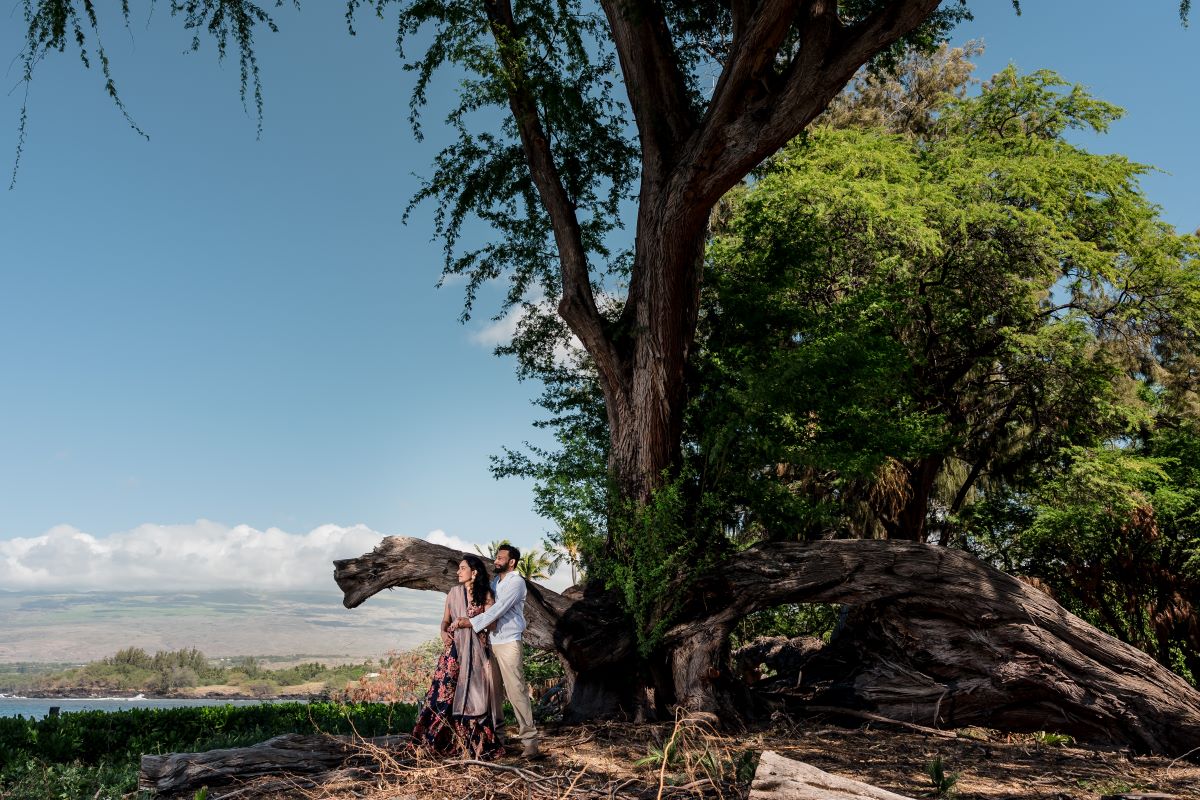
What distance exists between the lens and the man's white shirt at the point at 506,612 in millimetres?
7348

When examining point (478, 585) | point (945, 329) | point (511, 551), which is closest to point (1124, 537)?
point (945, 329)

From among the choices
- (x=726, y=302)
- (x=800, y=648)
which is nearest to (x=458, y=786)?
(x=800, y=648)

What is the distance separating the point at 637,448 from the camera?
413 inches

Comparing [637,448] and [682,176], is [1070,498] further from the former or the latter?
[682,176]

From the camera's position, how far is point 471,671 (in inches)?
287

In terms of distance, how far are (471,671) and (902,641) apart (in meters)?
5.82

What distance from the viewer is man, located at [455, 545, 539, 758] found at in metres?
7.34

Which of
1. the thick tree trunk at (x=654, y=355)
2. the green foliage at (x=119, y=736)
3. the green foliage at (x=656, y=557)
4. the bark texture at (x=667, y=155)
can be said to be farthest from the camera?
the thick tree trunk at (x=654, y=355)

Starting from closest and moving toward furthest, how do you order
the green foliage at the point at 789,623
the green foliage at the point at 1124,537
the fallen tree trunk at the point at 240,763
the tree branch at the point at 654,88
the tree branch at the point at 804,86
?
the fallen tree trunk at the point at 240,763
the tree branch at the point at 804,86
the tree branch at the point at 654,88
the green foliage at the point at 1124,537
the green foliage at the point at 789,623

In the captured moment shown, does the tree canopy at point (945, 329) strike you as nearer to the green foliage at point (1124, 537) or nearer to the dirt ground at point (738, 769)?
the green foliage at point (1124, 537)

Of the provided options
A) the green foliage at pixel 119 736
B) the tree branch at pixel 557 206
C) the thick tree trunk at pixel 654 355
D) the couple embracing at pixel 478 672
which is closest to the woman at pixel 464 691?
the couple embracing at pixel 478 672

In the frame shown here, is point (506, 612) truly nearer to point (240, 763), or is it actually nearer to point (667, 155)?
point (240, 763)

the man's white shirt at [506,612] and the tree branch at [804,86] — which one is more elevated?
the tree branch at [804,86]

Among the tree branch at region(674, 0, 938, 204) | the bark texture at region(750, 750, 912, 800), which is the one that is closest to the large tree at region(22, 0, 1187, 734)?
the tree branch at region(674, 0, 938, 204)
